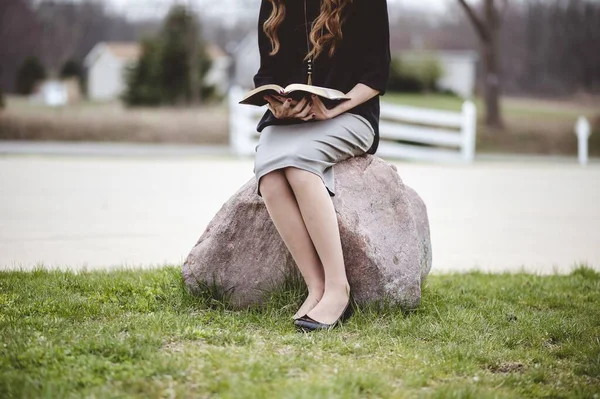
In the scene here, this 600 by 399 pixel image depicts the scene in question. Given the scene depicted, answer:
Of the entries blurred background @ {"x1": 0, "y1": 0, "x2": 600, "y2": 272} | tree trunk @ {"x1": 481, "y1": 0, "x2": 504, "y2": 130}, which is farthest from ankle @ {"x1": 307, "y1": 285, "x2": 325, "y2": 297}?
tree trunk @ {"x1": 481, "y1": 0, "x2": 504, "y2": 130}

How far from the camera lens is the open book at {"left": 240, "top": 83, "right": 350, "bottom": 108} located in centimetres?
336

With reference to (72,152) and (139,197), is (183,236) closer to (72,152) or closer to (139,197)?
(139,197)

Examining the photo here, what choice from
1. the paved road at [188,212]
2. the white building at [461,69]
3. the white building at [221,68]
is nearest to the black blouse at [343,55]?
the paved road at [188,212]

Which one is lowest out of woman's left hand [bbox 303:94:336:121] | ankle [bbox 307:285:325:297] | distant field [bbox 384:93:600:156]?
distant field [bbox 384:93:600:156]

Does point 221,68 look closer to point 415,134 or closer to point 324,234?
point 415,134

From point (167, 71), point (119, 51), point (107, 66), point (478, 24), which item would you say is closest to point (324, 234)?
point (478, 24)

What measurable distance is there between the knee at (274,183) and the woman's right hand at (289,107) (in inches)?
10.9

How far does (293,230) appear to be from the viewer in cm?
344

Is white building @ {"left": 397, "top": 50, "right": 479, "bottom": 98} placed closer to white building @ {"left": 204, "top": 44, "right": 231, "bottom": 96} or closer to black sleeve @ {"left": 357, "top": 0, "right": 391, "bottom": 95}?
white building @ {"left": 204, "top": 44, "right": 231, "bottom": 96}

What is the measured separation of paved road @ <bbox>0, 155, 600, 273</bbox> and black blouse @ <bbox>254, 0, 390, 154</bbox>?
1.93 m

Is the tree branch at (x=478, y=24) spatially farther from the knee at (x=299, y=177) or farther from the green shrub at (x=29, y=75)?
the green shrub at (x=29, y=75)

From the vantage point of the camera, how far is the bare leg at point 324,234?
133 inches

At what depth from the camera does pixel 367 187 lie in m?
3.74

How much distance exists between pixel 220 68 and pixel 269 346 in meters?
49.9
